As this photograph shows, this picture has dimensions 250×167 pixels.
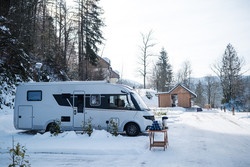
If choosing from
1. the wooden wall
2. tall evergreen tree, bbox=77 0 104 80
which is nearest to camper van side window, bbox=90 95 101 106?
tall evergreen tree, bbox=77 0 104 80

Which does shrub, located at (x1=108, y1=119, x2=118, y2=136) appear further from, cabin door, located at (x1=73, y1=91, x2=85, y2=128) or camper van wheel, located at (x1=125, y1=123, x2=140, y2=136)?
cabin door, located at (x1=73, y1=91, x2=85, y2=128)

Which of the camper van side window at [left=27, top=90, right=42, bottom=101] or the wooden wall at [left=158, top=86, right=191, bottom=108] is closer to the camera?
the camper van side window at [left=27, top=90, right=42, bottom=101]

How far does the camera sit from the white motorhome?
436 inches

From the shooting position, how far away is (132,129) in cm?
1104

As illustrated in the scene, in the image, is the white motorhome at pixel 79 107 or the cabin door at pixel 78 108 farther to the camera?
the cabin door at pixel 78 108

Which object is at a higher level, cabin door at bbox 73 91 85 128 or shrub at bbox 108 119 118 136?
cabin door at bbox 73 91 85 128

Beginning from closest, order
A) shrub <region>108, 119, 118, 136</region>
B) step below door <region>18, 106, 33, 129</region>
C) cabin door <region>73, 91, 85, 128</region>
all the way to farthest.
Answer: shrub <region>108, 119, 118, 136</region> → cabin door <region>73, 91, 85, 128</region> → step below door <region>18, 106, 33, 129</region>

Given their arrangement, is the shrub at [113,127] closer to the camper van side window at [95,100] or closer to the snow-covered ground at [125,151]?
the snow-covered ground at [125,151]

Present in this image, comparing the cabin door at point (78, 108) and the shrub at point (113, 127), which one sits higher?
the cabin door at point (78, 108)

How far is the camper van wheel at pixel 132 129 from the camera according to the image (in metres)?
11.0

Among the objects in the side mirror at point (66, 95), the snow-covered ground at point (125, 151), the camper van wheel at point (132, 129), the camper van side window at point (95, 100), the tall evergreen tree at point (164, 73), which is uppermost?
the tall evergreen tree at point (164, 73)

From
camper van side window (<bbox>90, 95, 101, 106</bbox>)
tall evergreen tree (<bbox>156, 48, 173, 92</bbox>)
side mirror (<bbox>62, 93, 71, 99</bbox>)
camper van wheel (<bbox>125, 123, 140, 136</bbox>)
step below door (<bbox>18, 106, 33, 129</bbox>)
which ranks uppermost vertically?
tall evergreen tree (<bbox>156, 48, 173, 92</bbox>)

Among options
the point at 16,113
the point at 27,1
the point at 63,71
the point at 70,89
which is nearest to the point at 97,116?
the point at 70,89

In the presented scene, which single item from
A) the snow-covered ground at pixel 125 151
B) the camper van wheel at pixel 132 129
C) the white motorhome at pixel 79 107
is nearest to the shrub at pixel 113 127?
the white motorhome at pixel 79 107
